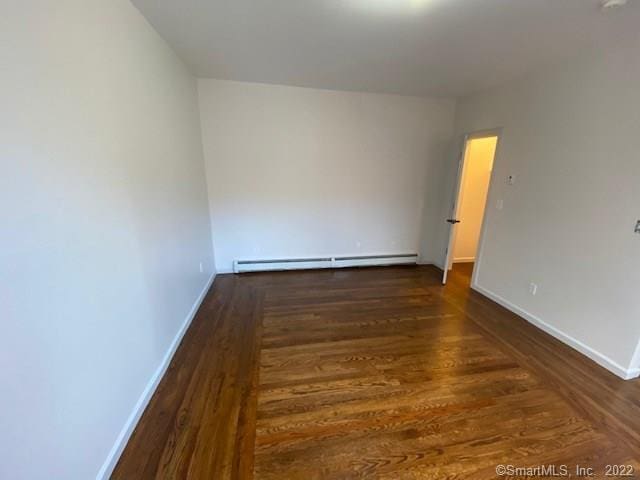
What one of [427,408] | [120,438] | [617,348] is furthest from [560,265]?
[120,438]

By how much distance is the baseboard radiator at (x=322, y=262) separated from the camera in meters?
4.22

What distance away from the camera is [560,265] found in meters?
2.67

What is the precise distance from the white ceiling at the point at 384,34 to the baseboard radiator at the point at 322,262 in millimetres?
2538

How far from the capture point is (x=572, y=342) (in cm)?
256

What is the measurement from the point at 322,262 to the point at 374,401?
8.73 ft

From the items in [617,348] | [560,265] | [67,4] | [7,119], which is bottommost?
[617,348]

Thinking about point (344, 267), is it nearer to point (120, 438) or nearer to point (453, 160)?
point (453, 160)

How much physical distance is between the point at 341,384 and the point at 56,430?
5.22ft

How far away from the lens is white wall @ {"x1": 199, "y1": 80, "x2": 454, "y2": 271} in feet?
12.2

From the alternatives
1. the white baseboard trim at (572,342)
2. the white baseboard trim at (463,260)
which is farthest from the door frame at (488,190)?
the white baseboard trim at (463,260)

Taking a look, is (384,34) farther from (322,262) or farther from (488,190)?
(322,262)

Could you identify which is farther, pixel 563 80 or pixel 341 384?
pixel 563 80

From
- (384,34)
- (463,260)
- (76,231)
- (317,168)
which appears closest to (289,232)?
(317,168)

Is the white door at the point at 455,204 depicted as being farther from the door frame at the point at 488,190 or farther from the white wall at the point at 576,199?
the white wall at the point at 576,199
